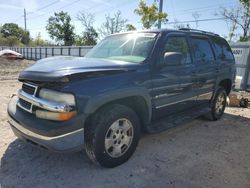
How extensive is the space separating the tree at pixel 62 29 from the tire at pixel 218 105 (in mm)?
51588

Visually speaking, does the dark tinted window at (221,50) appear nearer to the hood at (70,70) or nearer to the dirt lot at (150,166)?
the dirt lot at (150,166)

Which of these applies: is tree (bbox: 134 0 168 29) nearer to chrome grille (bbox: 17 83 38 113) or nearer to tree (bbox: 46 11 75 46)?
chrome grille (bbox: 17 83 38 113)

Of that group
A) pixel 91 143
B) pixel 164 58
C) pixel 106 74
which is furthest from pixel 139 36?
pixel 91 143

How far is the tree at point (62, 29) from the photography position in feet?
178

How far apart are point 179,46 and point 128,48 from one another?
3.13ft

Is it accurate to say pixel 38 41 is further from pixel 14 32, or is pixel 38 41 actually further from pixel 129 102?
pixel 129 102

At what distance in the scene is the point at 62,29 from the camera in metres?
54.0

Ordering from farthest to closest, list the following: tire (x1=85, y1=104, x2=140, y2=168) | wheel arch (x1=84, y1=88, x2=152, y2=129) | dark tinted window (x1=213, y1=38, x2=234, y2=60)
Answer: dark tinted window (x1=213, y1=38, x2=234, y2=60) → tire (x1=85, y1=104, x2=140, y2=168) → wheel arch (x1=84, y1=88, x2=152, y2=129)

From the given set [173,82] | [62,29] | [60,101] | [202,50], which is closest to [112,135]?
[60,101]

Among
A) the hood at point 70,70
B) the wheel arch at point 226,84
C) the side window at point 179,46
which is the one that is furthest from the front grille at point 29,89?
the wheel arch at point 226,84

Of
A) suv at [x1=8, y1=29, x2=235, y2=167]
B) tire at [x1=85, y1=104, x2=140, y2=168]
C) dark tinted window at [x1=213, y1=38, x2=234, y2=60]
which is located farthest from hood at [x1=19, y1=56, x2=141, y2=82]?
dark tinted window at [x1=213, y1=38, x2=234, y2=60]

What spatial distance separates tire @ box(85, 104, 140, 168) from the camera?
2.92 m

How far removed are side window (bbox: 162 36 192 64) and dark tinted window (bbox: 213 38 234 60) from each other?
1351mm

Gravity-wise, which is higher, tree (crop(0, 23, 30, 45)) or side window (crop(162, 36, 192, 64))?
tree (crop(0, 23, 30, 45))
